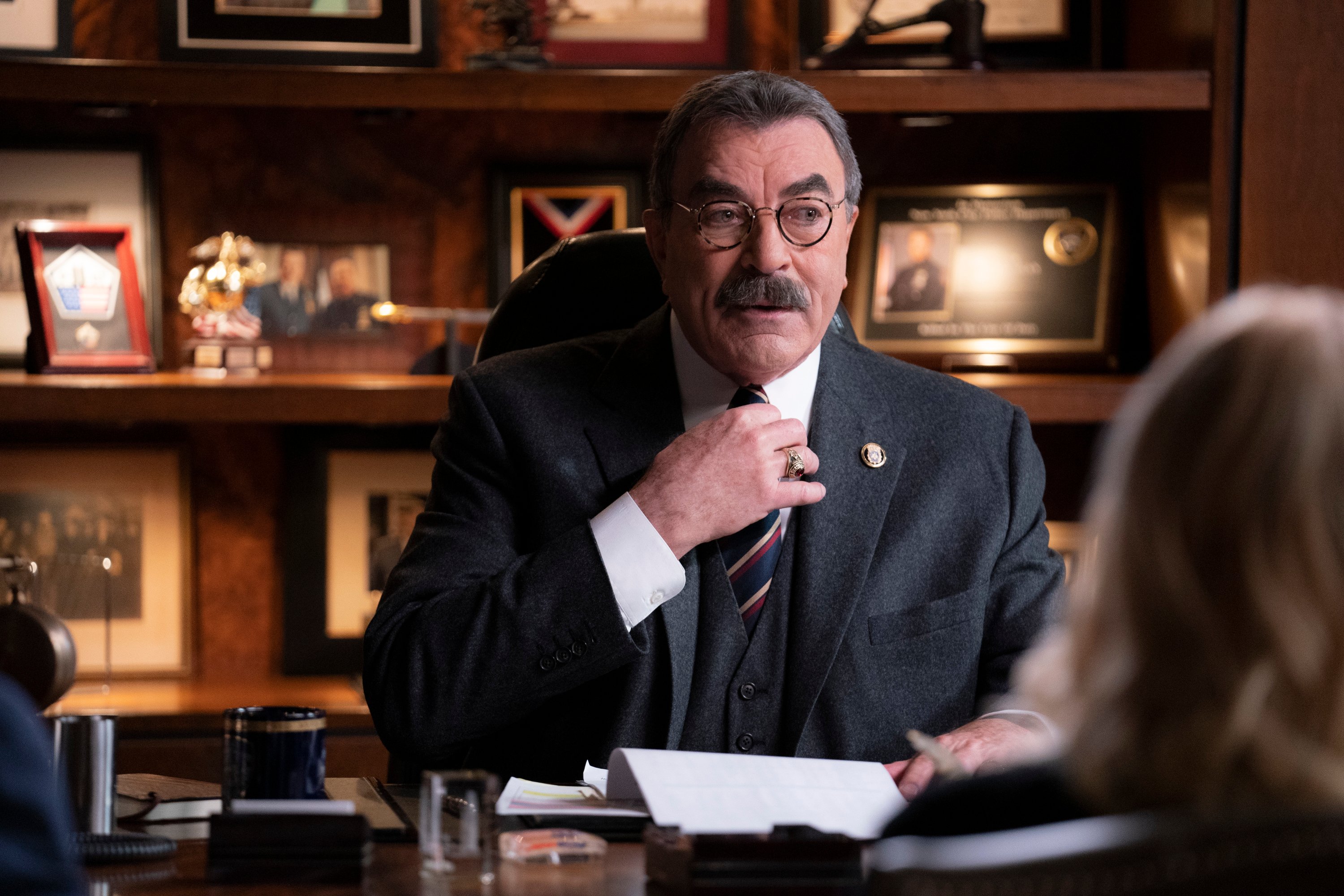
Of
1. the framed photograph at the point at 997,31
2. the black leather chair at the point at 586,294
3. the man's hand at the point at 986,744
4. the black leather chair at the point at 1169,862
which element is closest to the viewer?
the black leather chair at the point at 1169,862

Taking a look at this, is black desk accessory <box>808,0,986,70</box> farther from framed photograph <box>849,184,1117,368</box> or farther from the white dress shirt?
the white dress shirt

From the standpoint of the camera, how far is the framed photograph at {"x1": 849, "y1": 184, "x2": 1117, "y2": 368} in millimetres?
2824

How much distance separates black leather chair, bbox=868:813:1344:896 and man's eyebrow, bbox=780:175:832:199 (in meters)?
1.23

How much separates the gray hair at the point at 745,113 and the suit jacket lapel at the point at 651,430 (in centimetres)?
19

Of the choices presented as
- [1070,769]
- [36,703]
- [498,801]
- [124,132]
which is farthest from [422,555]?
[124,132]

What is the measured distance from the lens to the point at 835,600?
160 cm

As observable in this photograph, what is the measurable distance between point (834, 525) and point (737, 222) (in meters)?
0.40

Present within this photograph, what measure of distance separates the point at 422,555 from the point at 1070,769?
1068mm

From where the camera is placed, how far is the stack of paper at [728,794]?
1.10m

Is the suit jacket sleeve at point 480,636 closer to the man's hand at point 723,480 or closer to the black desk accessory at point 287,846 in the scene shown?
the man's hand at point 723,480

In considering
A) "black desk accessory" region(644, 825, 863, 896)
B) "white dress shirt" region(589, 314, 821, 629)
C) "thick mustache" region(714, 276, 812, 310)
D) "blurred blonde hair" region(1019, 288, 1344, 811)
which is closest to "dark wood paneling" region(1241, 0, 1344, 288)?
"thick mustache" region(714, 276, 812, 310)

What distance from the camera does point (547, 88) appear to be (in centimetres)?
252

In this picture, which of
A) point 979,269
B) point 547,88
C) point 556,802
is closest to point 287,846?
point 556,802

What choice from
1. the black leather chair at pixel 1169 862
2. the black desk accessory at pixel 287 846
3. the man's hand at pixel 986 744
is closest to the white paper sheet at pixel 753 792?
the man's hand at pixel 986 744
